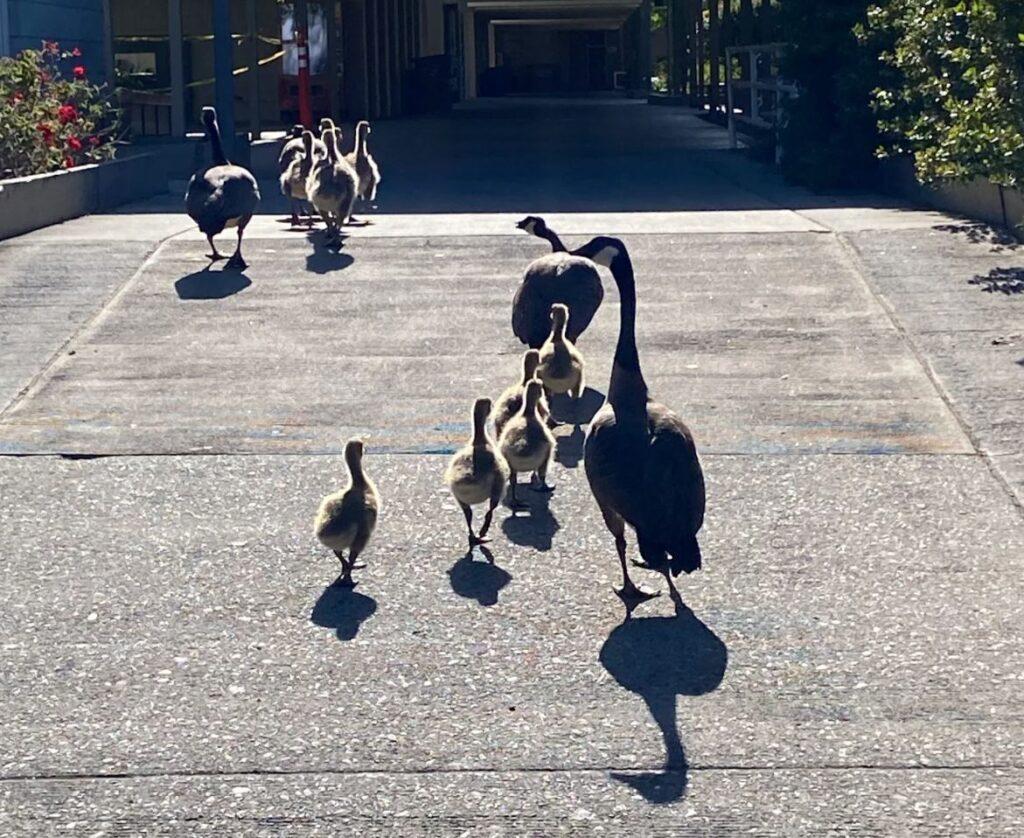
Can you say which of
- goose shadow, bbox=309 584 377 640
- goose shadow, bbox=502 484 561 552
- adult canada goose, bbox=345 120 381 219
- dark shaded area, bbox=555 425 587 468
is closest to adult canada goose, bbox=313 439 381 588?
goose shadow, bbox=309 584 377 640

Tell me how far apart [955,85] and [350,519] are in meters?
10.9

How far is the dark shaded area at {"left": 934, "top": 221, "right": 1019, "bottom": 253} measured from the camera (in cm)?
1534

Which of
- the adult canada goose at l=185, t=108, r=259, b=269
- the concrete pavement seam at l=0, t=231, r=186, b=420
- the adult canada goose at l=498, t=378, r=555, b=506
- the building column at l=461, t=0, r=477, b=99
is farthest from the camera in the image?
the building column at l=461, t=0, r=477, b=99

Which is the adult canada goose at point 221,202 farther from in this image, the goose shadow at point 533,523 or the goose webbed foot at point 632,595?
the goose webbed foot at point 632,595

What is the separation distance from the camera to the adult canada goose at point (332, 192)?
1620 centimetres

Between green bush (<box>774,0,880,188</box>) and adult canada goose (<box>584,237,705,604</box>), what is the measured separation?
12929 mm

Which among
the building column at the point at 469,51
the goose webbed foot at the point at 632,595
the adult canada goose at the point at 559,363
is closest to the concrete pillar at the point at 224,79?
the adult canada goose at the point at 559,363

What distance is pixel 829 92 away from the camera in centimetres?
2105

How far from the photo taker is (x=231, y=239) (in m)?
17.0

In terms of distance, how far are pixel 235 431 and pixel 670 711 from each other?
4.81m

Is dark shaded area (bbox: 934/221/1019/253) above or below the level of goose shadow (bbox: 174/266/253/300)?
above

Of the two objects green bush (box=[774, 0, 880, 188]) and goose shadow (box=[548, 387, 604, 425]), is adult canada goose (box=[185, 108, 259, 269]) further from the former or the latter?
green bush (box=[774, 0, 880, 188])

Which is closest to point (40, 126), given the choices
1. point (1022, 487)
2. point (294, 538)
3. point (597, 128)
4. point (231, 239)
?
point (231, 239)

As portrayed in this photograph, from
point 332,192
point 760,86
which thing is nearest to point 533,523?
point 332,192
